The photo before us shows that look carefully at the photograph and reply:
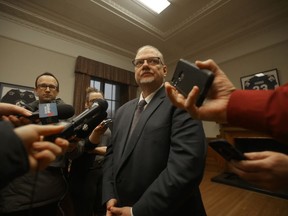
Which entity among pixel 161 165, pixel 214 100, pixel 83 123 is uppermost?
pixel 214 100

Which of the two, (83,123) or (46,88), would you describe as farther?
(46,88)

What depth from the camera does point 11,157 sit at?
367 mm

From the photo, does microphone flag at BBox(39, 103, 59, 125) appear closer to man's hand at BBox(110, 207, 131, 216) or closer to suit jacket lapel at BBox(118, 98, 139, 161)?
suit jacket lapel at BBox(118, 98, 139, 161)

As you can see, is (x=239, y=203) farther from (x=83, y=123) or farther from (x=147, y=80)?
(x=83, y=123)

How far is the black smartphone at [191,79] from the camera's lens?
552mm

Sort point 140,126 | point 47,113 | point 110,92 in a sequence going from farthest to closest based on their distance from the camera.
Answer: point 110,92 < point 140,126 < point 47,113

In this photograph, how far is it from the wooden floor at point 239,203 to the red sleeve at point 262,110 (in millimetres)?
2001

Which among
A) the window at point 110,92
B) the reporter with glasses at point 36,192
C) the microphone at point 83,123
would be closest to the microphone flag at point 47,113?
the microphone at point 83,123

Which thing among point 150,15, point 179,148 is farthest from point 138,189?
point 150,15

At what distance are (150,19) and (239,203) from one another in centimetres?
318

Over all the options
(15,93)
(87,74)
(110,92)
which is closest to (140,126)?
(15,93)

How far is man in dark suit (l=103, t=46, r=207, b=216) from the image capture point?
80 cm

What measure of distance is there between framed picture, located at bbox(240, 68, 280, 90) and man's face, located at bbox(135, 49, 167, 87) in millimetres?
2686

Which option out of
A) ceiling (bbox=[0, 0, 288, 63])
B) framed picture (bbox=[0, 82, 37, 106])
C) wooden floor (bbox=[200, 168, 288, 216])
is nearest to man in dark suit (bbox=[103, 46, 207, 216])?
wooden floor (bbox=[200, 168, 288, 216])
